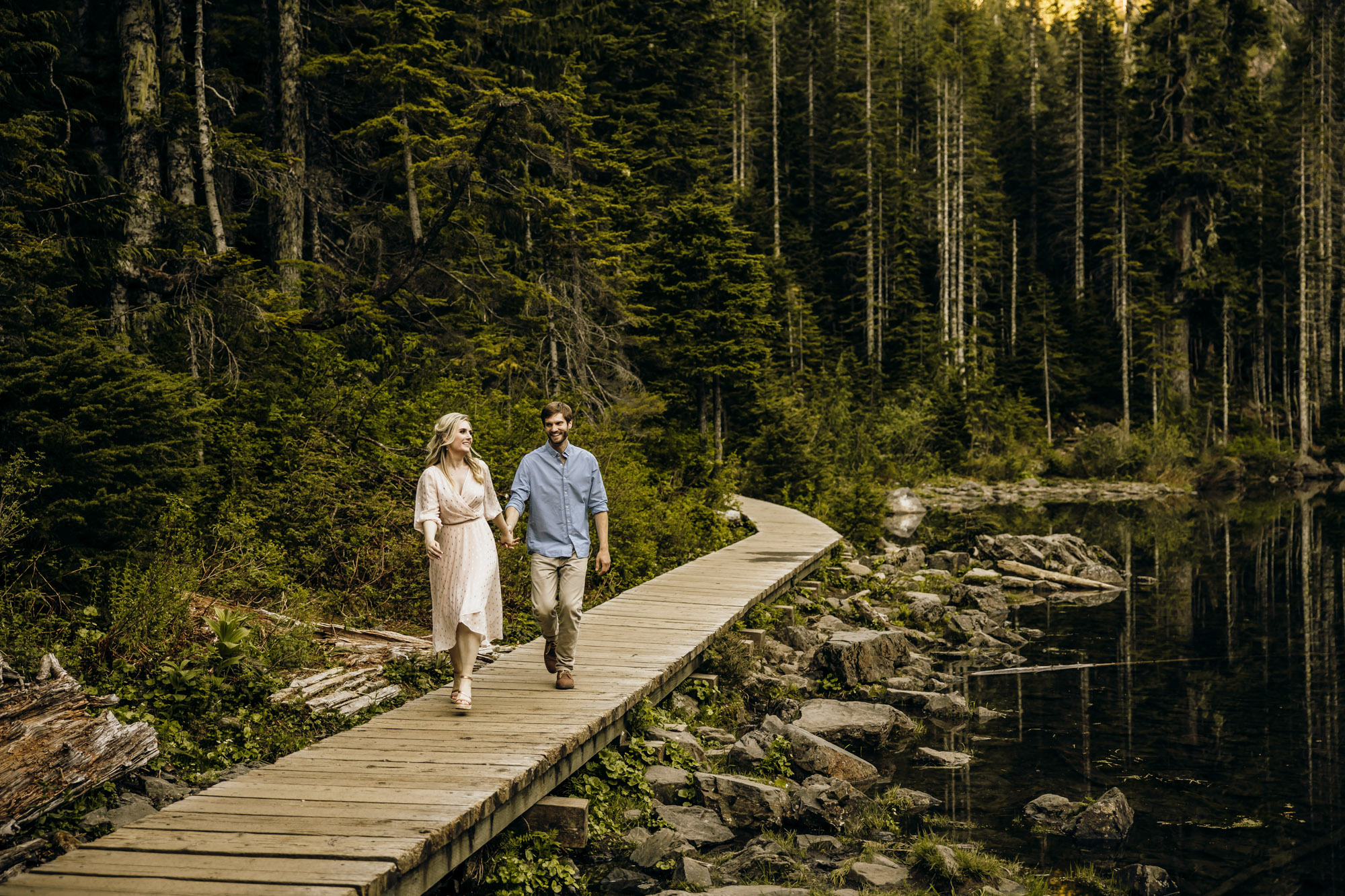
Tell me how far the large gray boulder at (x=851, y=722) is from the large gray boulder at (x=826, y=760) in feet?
2.34

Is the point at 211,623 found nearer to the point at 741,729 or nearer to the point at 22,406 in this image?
the point at 22,406

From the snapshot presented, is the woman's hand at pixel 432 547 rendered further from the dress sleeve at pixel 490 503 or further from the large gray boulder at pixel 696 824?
the large gray boulder at pixel 696 824

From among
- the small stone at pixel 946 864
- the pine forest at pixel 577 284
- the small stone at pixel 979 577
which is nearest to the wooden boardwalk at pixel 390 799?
the pine forest at pixel 577 284

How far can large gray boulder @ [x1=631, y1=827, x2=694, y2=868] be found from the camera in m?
6.33

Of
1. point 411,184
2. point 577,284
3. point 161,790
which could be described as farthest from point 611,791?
point 577,284

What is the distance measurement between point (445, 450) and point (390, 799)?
8.12 feet

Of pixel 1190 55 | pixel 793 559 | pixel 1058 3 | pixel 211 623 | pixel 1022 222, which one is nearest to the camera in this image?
pixel 211 623

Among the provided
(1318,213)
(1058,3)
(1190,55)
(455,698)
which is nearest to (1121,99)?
(1190,55)

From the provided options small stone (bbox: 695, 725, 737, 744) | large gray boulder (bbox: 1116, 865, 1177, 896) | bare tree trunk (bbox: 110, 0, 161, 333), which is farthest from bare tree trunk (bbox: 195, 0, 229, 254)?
large gray boulder (bbox: 1116, 865, 1177, 896)

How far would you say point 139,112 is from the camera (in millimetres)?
12031

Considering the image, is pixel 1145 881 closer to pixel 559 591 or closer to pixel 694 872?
pixel 694 872

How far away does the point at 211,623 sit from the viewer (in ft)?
23.9

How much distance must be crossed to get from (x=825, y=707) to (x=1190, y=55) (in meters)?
46.6

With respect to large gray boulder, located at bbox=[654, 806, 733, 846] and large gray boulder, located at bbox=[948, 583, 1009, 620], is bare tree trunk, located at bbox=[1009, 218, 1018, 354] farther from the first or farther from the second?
large gray boulder, located at bbox=[654, 806, 733, 846]
